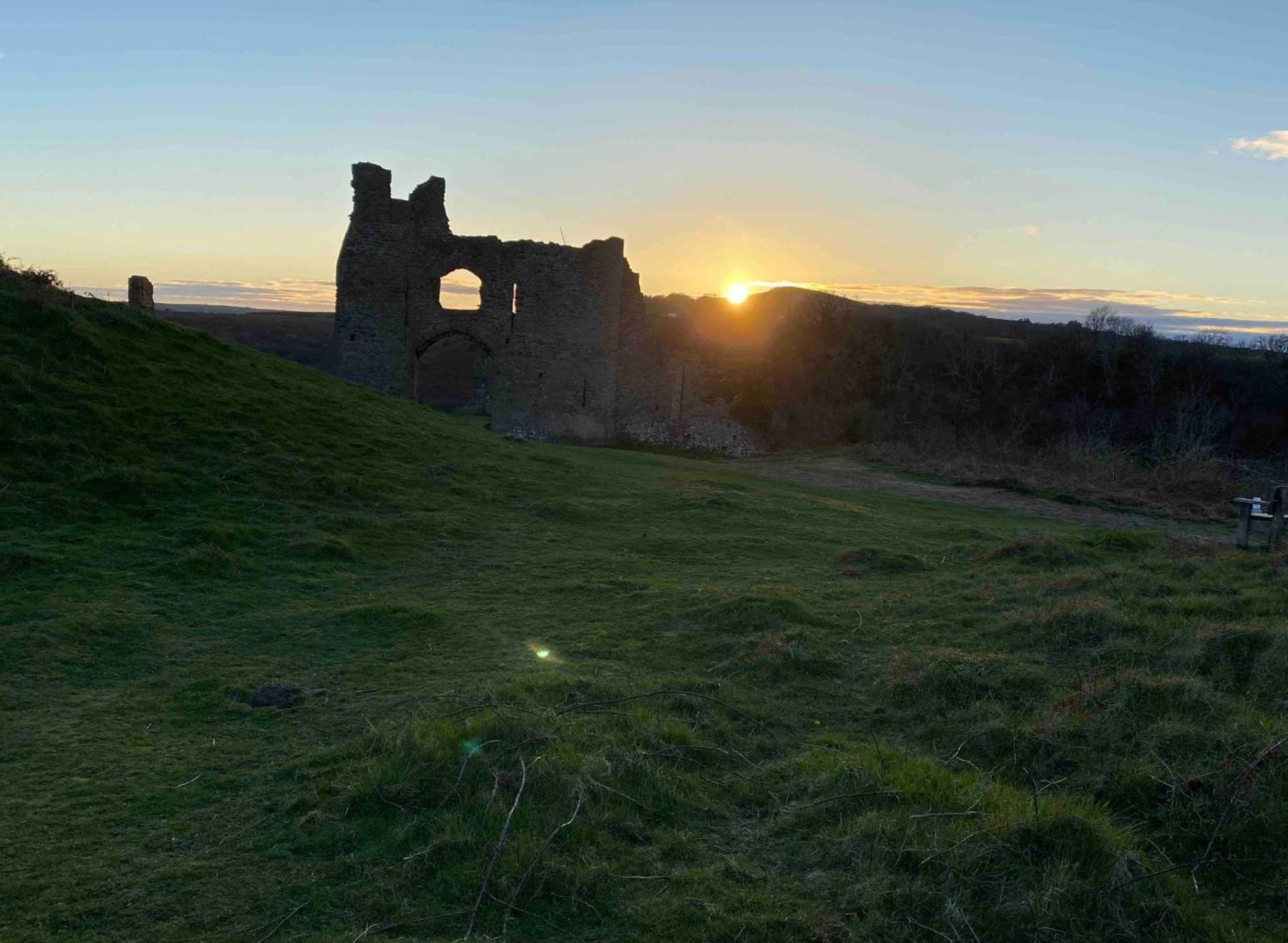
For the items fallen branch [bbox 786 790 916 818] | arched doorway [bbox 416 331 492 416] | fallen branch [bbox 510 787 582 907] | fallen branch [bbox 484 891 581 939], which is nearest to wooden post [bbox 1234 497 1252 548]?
fallen branch [bbox 786 790 916 818]

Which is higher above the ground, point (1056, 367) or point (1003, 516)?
point (1056, 367)

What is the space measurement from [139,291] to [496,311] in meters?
11.2

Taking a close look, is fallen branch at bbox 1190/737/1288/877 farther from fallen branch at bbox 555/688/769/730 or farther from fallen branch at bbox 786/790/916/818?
fallen branch at bbox 555/688/769/730

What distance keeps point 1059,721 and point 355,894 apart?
4.15m

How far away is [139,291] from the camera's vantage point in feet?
64.5

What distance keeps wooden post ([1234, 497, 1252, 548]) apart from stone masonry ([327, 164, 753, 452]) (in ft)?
67.1

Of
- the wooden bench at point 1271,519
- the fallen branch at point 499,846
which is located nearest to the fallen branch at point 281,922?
the fallen branch at point 499,846

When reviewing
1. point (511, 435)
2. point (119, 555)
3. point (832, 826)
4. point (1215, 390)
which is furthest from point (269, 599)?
point (1215, 390)

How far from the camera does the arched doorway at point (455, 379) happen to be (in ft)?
129

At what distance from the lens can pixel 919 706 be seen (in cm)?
673

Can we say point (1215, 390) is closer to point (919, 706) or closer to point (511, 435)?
point (511, 435)

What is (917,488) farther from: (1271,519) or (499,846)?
(499,846)

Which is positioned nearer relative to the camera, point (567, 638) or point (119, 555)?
point (567, 638)

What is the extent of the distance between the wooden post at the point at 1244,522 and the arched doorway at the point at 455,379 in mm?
28502
